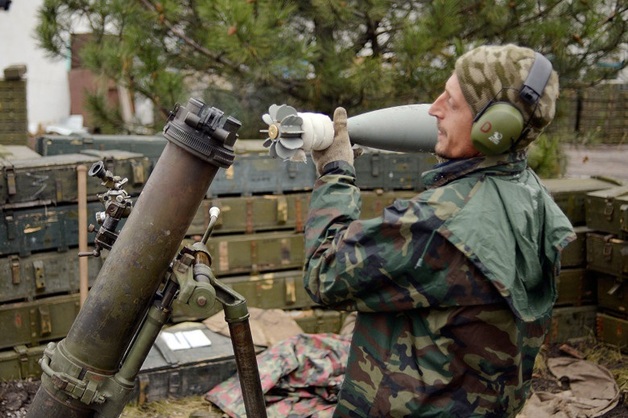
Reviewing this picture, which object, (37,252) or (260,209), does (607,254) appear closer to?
(260,209)

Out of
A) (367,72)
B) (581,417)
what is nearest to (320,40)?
(367,72)

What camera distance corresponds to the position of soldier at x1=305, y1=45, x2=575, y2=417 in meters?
2.01

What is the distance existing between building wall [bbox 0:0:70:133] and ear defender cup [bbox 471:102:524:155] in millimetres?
13842

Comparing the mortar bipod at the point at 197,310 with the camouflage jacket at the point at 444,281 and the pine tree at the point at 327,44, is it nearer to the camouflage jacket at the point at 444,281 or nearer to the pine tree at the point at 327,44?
the camouflage jacket at the point at 444,281

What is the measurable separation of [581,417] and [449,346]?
3.13 metres

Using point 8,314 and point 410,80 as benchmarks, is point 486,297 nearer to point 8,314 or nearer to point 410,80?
point 8,314

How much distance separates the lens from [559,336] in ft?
20.5

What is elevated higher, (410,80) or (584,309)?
(410,80)

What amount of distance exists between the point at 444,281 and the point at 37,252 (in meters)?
3.78

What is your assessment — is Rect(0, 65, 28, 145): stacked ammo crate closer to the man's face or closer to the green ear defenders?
the man's face

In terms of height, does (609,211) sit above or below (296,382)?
above

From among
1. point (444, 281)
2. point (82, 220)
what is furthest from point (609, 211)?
point (444, 281)

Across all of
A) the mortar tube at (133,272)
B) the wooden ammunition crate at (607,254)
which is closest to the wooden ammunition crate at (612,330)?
the wooden ammunition crate at (607,254)

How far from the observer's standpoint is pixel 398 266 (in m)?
2.02
